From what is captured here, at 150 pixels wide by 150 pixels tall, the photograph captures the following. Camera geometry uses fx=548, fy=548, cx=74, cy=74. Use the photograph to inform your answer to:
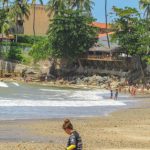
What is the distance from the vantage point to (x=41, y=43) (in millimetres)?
78438

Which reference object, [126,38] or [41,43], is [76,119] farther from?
[41,43]

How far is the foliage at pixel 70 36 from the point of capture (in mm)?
74188

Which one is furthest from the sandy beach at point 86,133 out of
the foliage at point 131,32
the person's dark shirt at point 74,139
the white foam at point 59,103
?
the foliage at point 131,32

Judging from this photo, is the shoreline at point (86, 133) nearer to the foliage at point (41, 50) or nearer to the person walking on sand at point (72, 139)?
the person walking on sand at point (72, 139)

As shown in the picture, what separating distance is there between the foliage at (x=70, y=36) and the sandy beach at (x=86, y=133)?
40221mm

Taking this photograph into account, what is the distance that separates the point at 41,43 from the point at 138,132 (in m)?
53.8

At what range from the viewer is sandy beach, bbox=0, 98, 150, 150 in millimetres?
21109

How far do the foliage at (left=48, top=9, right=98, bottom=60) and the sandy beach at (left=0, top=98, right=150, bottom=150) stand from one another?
40221 mm

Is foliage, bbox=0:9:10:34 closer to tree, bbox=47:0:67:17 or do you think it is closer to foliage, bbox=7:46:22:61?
foliage, bbox=7:46:22:61

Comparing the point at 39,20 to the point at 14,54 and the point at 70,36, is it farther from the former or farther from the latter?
the point at 70,36

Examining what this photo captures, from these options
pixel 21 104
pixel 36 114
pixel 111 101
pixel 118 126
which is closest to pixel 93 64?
pixel 111 101

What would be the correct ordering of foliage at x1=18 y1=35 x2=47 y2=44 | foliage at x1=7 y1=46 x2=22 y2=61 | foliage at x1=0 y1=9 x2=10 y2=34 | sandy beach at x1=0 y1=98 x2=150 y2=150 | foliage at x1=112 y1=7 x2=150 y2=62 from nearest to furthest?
sandy beach at x1=0 y1=98 x2=150 y2=150
foliage at x1=112 y1=7 x2=150 y2=62
foliage at x1=0 y1=9 x2=10 y2=34
foliage at x1=7 y1=46 x2=22 y2=61
foliage at x1=18 y1=35 x2=47 y2=44

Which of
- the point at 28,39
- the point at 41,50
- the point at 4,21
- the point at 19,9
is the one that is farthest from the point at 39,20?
the point at 41,50

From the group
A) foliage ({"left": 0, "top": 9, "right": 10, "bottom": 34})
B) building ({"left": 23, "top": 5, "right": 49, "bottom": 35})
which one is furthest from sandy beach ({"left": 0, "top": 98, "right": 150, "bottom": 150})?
building ({"left": 23, "top": 5, "right": 49, "bottom": 35})
